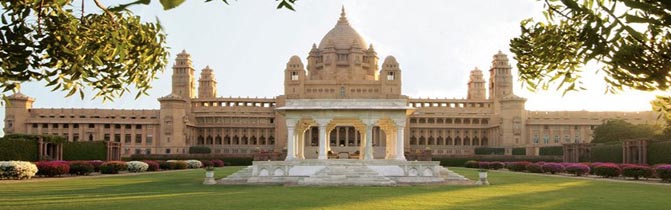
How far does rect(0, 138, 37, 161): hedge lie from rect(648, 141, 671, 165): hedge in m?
39.8

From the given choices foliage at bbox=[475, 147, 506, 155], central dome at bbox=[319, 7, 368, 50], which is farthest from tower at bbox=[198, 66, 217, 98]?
foliage at bbox=[475, 147, 506, 155]

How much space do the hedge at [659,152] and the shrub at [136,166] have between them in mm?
32822

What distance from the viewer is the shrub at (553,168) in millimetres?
44312

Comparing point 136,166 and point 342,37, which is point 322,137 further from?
point 342,37

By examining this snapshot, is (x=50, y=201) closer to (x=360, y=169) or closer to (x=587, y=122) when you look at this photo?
(x=360, y=169)

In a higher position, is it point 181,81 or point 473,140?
point 181,81

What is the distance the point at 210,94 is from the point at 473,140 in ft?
137

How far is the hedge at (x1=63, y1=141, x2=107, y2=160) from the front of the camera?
169ft

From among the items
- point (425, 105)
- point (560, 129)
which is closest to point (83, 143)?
point (425, 105)

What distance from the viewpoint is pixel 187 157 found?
65938 millimetres

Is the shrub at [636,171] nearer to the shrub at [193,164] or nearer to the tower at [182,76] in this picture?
the shrub at [193,164]

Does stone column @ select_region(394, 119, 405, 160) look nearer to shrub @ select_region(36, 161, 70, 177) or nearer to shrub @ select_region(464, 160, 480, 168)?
shrub @ select_region(36, 161, 70, 177)

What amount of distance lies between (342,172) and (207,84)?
8061 cm

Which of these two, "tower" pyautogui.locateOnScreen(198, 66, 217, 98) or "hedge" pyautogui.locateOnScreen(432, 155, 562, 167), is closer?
"hedge" pyautogui.locateOnScreen(432, 155, 562, 167)
